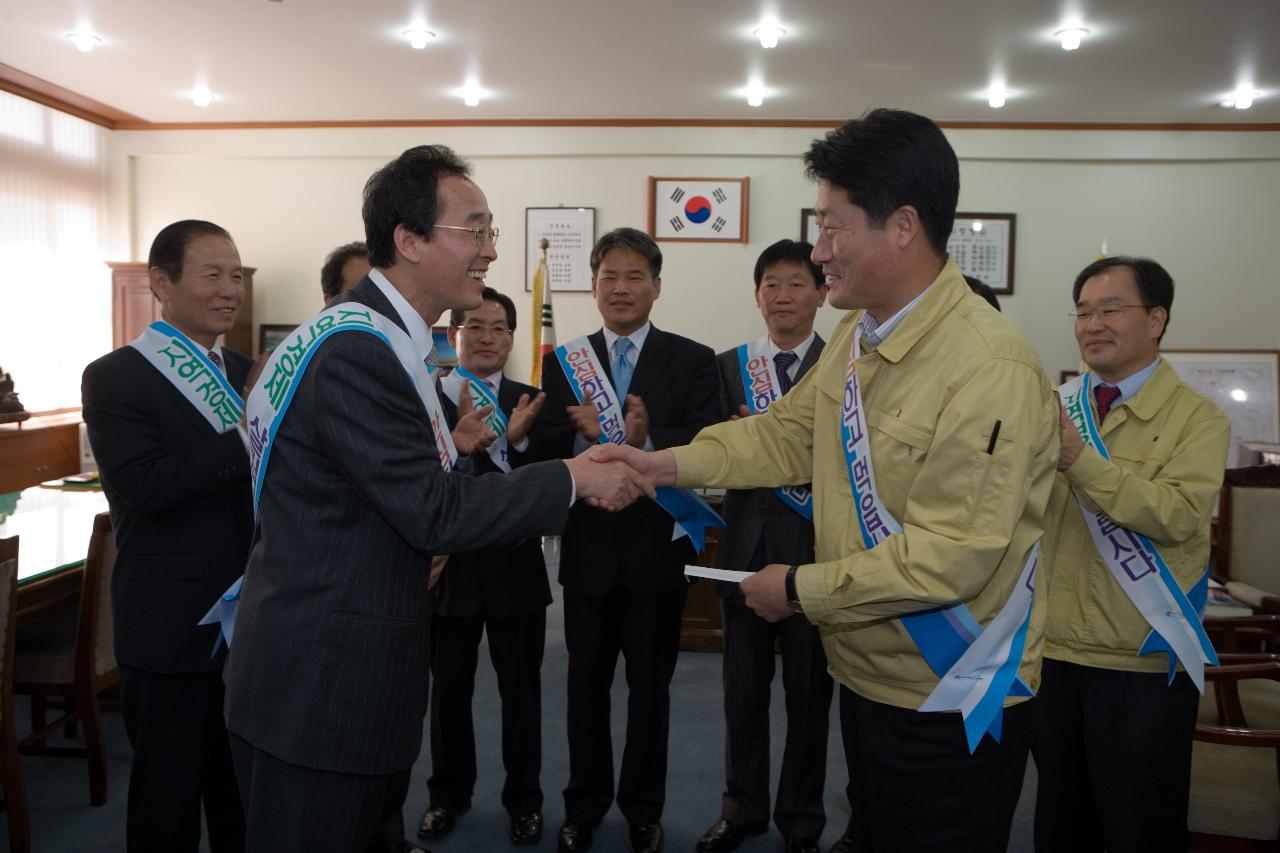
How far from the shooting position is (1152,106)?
5531mm

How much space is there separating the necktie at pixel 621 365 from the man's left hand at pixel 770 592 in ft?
4.08

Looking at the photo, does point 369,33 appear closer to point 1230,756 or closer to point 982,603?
point 982,603

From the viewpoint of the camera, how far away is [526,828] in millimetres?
2455

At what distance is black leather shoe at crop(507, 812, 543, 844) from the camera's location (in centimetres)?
244

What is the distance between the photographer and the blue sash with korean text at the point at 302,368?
4.18 feet

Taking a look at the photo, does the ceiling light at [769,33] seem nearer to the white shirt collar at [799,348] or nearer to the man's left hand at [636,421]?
the white shirt collar at [799,348]

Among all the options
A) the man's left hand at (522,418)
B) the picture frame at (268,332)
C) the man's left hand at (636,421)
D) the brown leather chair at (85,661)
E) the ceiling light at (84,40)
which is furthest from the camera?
the picture frame at (268,332)

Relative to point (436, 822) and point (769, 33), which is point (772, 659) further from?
point (769, 33)

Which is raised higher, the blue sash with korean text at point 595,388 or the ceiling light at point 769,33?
the ceiling light at point 769,33

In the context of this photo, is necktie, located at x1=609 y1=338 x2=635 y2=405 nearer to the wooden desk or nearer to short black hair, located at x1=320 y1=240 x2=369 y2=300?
short black hair, located at x1=320 y1=240 x2=369 y2=300

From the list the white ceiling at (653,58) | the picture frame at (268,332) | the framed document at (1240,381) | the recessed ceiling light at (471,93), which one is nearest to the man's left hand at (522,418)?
the white ceiling at (653,58)

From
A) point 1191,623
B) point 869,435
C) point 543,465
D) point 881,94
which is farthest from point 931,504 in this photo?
point 881,94

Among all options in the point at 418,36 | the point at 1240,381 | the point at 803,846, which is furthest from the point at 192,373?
the point at 1240,381

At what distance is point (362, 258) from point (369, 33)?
2504mm
